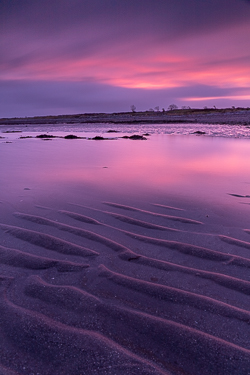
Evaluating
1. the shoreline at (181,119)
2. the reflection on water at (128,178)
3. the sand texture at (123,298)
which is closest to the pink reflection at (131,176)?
the reflection on water at (128,178)

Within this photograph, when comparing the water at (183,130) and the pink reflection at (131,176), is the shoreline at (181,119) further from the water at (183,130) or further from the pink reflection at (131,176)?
the pink reflection at (131,176)

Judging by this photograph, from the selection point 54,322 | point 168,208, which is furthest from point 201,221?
point 54,322

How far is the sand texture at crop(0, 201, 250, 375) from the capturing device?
173 cm

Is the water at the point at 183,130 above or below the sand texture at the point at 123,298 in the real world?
above

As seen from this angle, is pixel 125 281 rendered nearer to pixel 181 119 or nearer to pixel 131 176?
pixel 131 176

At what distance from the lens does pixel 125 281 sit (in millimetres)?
2512

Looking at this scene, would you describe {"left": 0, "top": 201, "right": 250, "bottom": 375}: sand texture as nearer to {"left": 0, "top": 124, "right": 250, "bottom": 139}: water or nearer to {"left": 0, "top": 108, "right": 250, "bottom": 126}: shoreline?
{"left": 0, "top": 124, "right": 250, "bottom": 139}: water

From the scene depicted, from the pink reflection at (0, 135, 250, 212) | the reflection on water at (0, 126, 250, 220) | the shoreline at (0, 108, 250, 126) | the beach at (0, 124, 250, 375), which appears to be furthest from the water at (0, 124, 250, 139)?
the beach at (0, 124, 250, 375)

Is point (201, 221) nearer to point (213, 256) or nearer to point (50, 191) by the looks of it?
point (213, 256)

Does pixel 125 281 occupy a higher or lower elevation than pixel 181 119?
lower

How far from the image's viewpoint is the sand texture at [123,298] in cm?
173

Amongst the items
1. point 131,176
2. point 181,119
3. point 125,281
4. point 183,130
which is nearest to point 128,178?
point 131,176

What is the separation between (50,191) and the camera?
205 inches

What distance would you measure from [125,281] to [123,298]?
8.9 inches
